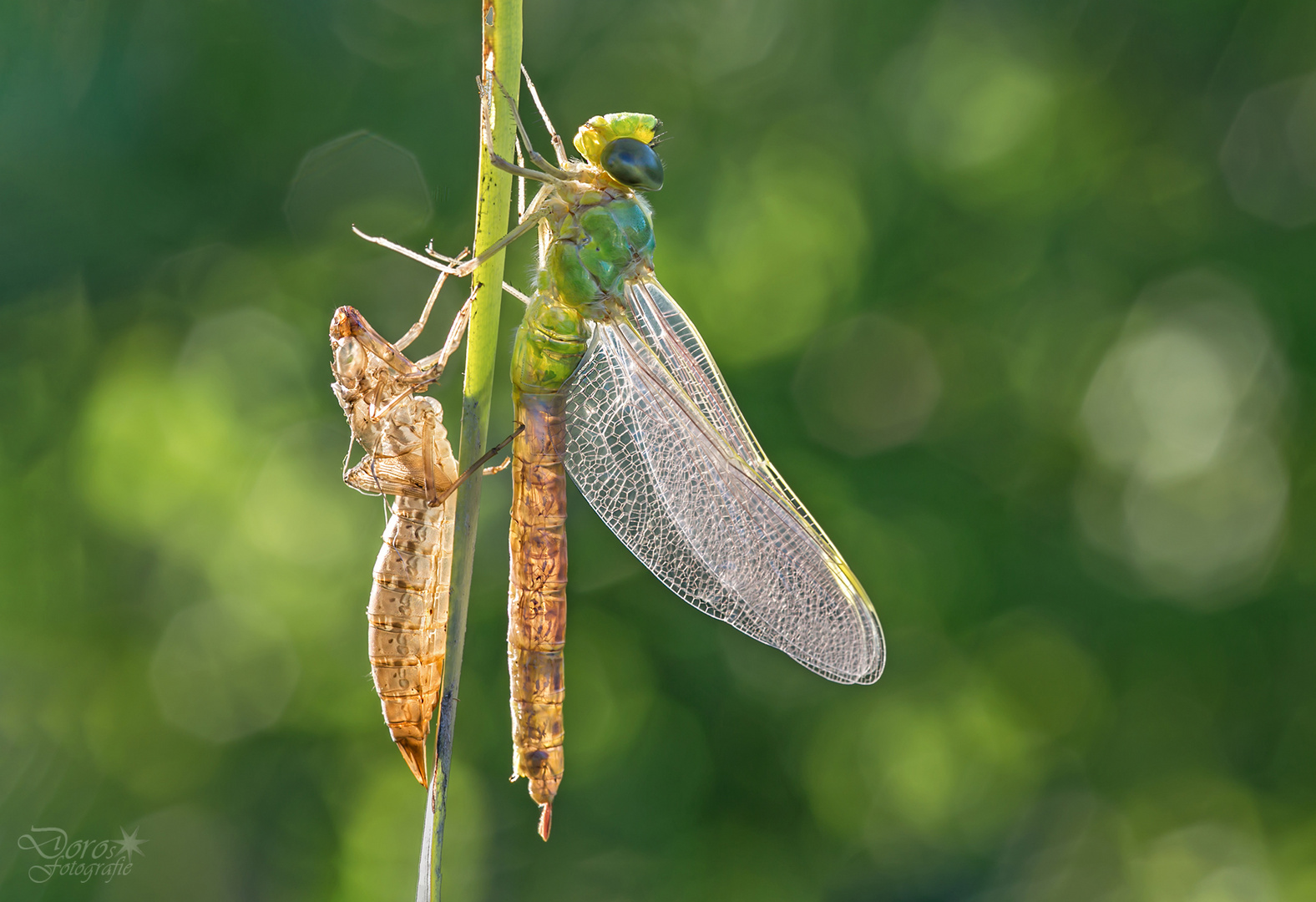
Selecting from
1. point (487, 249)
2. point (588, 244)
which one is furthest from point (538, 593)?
point (487, 249)

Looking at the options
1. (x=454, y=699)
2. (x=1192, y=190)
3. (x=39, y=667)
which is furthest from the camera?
(x=1192, y=190)

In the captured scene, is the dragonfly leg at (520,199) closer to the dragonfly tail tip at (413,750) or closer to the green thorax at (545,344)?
the green thorax at (545,344)

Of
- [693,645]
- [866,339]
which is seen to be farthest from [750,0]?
[693,645]

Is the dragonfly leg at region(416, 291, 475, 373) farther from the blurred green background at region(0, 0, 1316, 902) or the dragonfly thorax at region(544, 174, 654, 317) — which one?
the blurred green background at region(0, 0, 1316, 902)

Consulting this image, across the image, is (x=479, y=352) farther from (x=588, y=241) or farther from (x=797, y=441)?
(x=797, y=441)

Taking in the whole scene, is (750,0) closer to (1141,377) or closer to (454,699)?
(1141,377)

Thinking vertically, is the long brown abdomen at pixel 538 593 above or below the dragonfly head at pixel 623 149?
below
